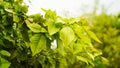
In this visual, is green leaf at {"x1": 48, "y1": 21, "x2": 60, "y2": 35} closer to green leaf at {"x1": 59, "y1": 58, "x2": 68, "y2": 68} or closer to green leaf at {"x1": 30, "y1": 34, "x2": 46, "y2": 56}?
green leaf at {"x1": 30, "y1": 34, "x2": 46, "y2": 56}

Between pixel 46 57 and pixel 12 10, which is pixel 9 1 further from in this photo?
pixel 46 57

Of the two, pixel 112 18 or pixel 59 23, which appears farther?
pixel 112 18

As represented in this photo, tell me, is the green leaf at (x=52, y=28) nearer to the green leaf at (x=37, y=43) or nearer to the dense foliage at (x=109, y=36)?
the green leaf at (x=37, y=43)

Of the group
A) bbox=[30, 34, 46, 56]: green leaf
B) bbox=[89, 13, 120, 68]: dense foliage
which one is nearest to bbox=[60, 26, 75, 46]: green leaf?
bbox=[30, 34, 46, 56]: green leaf

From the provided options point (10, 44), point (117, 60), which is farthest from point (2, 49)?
point (117, 60)

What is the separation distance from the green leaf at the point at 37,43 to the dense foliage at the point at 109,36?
6.66 metres

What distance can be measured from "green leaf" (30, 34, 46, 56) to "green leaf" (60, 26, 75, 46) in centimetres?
11

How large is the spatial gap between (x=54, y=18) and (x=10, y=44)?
0.31 meters

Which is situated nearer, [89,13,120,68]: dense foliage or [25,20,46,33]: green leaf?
[25,20,46,33]: green leaf

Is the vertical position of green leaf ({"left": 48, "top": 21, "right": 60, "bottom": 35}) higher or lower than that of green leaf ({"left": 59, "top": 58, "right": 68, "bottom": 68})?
higher

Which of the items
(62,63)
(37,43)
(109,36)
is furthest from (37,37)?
(109,36)

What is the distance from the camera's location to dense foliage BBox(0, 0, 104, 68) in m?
1.73

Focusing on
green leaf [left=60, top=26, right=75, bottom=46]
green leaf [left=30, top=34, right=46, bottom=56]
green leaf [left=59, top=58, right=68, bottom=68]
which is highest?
green leaf [left=60, top=26, right=75, bottom=46]

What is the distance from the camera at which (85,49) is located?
83.4 inches
